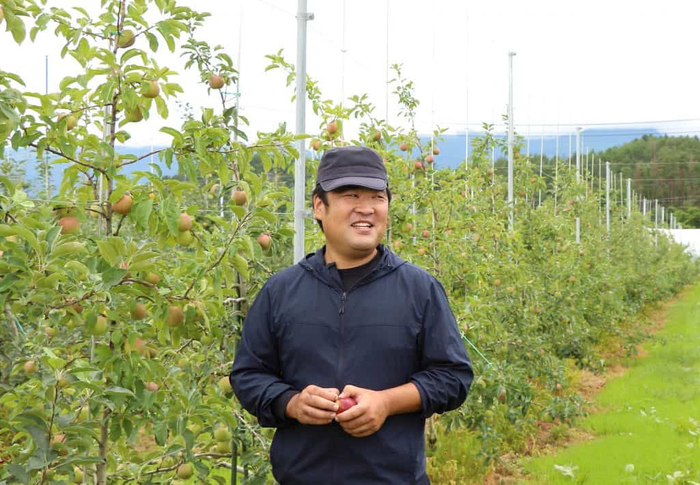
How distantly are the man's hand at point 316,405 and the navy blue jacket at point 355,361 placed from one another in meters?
0.09

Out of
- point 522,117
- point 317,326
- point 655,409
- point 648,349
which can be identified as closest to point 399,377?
point 317,326

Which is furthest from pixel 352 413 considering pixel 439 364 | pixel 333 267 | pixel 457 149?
pixel 457 149

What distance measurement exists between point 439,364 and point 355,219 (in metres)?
0.42

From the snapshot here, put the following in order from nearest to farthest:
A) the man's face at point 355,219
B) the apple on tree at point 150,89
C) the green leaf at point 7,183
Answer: the green leaf at point 7,183, the man's face at point 355,219, the apple on tree at point 150,89

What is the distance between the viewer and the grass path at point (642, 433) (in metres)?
4.99

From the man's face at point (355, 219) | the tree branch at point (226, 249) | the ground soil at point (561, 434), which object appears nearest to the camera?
the man's face at point (355, 219)

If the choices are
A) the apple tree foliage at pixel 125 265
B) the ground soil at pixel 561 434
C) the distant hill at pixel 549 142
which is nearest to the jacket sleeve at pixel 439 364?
the apple tree foliage at pixel 125 265

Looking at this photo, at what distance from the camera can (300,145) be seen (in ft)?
9.17

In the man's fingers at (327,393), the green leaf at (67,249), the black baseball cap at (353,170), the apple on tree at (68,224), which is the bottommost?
the man's fingers at (327,393)

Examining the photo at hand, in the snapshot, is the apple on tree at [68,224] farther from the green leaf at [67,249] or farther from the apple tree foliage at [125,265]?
the green leaf at [67,249]

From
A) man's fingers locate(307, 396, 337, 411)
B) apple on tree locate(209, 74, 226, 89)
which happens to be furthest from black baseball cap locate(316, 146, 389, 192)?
apple on tree locate(209, 74, 226, 89)

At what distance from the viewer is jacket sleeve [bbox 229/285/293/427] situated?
1.80 meters

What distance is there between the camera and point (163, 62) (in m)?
3.77

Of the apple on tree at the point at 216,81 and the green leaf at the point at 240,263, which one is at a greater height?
the apple on tree at the point at 216,81
